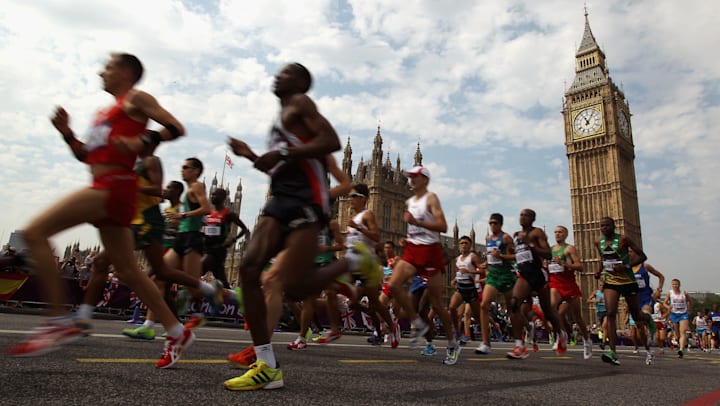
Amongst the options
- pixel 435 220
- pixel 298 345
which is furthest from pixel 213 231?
pixel 435 220

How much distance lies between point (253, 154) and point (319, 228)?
70 cm

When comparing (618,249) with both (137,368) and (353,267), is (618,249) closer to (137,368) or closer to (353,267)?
(353,267)

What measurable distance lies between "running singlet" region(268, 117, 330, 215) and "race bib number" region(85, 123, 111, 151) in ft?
3.43

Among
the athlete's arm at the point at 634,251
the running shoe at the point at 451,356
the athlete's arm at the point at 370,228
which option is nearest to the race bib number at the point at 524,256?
the athlete's arm at the point at 634,251

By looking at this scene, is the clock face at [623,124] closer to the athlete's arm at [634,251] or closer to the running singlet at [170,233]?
the athlete's arm at [634,251]

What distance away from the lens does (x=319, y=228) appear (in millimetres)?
2771

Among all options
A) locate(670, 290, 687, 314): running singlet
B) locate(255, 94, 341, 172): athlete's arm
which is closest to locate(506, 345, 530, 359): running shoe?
locate(255, 94, 341, 172): athlete's arm

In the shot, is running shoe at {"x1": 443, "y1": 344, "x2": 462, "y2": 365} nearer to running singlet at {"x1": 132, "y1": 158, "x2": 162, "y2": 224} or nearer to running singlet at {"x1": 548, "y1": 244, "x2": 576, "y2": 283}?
running singlet at {"x1": 132, "y1": 158, "x2": 162, "y2": 224}

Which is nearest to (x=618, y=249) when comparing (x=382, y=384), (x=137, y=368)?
(x=382, y=384)

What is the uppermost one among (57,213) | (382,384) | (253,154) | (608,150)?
(608,150)

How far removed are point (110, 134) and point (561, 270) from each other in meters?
8.16

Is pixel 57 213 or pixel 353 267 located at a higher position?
pixel 57 213

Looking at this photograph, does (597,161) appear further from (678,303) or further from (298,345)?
(298,345)

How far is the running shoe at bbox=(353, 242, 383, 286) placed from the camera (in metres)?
3.06
